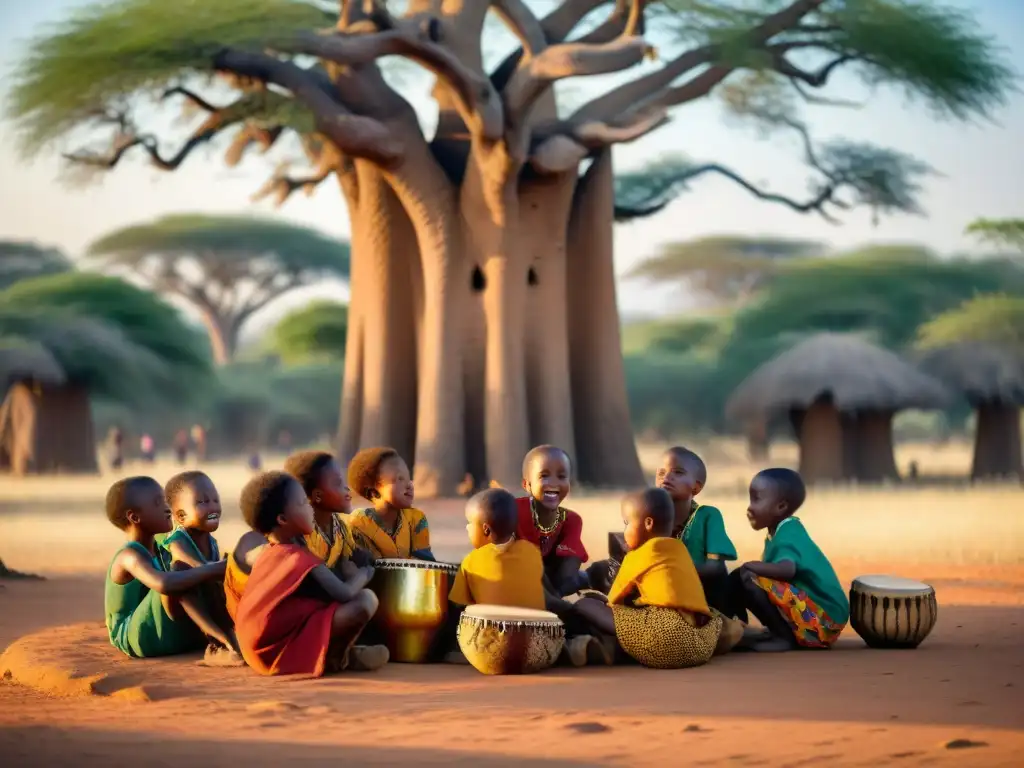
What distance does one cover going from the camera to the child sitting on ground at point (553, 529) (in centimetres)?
654

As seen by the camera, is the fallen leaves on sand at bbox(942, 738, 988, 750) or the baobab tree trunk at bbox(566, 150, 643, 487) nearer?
the fallen leaves on sand at bbox(942, 738, 988, 750)

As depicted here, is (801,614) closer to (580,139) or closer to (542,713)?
(542,713)

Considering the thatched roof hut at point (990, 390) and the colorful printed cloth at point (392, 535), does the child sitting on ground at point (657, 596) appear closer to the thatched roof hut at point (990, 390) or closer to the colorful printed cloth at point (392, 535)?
the colorful printed cloth at point (392, 535)

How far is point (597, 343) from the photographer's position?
19.3m

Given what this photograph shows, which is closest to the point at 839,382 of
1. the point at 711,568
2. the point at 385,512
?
the point at 711,568

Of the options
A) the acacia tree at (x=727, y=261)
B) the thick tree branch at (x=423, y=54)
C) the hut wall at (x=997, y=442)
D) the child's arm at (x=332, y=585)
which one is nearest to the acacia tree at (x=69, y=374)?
the thick tree branch at (x=423, y=54)

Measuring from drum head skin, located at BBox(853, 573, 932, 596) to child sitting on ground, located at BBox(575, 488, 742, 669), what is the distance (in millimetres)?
920

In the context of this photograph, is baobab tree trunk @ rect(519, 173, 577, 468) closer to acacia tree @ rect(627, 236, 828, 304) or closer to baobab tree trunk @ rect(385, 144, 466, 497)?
baobab tree trunk @ rect(385, 144, 466, 497)

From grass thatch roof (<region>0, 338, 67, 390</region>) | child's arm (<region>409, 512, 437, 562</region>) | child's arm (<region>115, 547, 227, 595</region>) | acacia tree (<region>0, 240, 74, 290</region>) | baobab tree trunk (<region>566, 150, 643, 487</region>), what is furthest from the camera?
acacia tree (<region>0, 240, 74, 290</region>)

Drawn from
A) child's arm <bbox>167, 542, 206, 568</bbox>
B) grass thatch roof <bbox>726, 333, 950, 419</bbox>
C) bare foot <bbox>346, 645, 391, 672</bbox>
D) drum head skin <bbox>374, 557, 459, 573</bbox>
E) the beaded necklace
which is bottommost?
bare foot <bbox>346, 645, 391, 672</bbox>

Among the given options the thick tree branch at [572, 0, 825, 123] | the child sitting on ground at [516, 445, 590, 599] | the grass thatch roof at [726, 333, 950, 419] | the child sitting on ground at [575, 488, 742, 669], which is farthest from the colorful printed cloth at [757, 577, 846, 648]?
the grass thatch roof at [726, 333, 950, 419]

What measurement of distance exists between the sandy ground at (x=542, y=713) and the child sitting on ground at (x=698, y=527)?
1.07ft

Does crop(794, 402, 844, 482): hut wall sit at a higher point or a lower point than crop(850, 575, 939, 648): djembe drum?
higher

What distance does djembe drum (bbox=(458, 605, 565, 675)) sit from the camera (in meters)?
5.94
